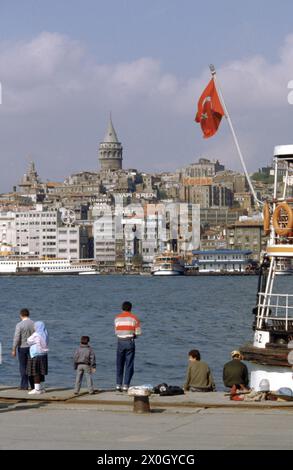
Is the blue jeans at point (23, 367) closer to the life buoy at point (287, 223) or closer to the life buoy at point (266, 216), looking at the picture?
the life buoy at point (287, 223)

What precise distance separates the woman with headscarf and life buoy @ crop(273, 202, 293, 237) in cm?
768

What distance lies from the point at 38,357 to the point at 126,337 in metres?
1.28

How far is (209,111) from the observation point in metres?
27.6

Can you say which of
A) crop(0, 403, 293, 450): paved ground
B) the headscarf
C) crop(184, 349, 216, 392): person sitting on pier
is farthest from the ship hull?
crop(0, 403, 293, 450): paved ground

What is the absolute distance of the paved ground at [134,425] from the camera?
39.7 ft

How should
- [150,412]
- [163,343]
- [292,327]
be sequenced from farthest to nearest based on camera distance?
1. [163,343]
2. [292,327]
3. [150,412]

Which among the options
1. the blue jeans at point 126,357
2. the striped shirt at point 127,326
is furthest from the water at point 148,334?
the striped shirt at point 127,326

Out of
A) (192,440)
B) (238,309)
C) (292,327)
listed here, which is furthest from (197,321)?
(192,440)

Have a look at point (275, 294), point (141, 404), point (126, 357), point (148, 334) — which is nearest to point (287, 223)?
point (275, 294)

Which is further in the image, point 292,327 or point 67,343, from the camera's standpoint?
point 67,343

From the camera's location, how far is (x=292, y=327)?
24359 millimetres
